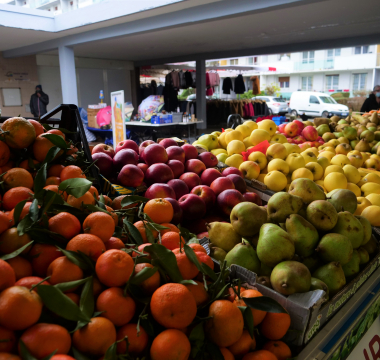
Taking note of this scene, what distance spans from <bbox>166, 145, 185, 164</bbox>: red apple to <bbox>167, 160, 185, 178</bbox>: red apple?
0.25 feet

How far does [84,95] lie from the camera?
14.6 meters

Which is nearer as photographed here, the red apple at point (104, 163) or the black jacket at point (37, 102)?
the red apple at point (104, 163)

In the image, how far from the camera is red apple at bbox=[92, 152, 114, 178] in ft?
6.23

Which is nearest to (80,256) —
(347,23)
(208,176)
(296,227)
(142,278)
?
(142,278)

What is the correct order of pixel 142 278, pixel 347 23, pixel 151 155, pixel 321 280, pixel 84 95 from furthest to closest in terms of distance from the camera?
1. pixel 84 95
2. pixel 347 23
3. pixel 151 155
4. pixel 321 280
5. pixel 142 278

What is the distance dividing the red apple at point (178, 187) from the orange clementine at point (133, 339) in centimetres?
102

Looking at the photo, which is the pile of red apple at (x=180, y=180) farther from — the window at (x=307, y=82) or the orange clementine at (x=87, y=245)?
the window at (x=307, y=82)

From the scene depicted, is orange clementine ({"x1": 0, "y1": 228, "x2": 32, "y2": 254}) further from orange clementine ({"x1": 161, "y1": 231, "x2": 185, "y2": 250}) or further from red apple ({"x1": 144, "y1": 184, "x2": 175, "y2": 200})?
red apple ({"x1": 144, "y1": 184, "x2": 175, "y2": 200})

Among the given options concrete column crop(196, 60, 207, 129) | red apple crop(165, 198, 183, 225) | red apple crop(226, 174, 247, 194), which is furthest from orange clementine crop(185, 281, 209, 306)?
concrete column crop(196, 60, 207, 129)

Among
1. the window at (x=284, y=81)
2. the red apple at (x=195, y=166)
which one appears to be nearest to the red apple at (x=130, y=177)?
the red apple at (x=195, y=166)

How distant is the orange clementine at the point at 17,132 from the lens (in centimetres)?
132

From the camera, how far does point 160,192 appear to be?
169 centimetres

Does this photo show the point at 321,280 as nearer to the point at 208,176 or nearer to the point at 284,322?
the point at 284,322

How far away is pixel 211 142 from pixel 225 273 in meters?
1.96
